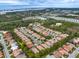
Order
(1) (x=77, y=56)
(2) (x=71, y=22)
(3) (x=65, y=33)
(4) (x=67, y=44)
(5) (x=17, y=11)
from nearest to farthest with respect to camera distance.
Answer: (1) (x=77, y=56), (4) (x=67, y=44), (5) (x=17, y=11), (3) (x=65, y=33), (2) (x=71, y=22)

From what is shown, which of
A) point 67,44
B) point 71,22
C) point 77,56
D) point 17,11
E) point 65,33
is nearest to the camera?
point 77,56

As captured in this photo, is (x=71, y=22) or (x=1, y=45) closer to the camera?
(x=1, y=45)

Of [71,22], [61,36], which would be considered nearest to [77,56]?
[61,36]

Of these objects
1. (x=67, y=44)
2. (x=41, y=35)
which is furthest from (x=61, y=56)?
(x=41, y=35)

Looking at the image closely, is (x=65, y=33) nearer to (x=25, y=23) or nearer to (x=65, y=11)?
(x=65, y=11)

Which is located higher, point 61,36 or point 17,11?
point 17,11

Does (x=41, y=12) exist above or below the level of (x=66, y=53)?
above

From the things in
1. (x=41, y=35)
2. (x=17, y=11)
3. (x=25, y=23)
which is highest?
(x=17, y=11)

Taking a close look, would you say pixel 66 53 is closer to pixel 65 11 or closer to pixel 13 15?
pixel 65 11

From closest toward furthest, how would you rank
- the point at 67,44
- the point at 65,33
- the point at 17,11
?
the point at 67,44 < the point at 17,11 < the point at 65,33
